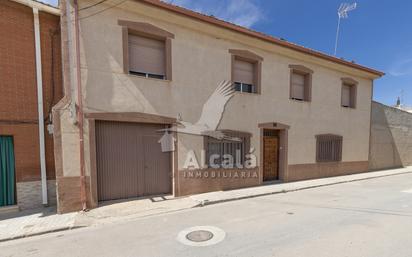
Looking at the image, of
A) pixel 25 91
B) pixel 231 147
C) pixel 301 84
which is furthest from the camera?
pixel 301 84

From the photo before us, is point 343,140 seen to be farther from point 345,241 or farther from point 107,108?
point 107,108

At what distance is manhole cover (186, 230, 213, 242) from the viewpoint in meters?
4.07

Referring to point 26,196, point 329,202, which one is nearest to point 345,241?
point 329,202

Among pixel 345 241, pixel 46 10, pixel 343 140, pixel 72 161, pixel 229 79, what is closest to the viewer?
pixel 345 241

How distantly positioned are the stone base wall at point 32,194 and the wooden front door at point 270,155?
8.15 m

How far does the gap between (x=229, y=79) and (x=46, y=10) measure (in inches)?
246

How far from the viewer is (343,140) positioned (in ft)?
39.1

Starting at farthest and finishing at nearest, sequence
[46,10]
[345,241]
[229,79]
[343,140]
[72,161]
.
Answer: [343,140]
[229,79]
[46,10]
[72,161]
[345,241]

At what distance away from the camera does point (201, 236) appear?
166 inches

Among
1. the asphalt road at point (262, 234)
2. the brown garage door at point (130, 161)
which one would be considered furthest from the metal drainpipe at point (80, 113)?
the asphalt road at point (262, 234)

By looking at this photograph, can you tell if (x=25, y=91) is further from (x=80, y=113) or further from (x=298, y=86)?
(x=298, y=86)

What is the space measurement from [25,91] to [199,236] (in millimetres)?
6427

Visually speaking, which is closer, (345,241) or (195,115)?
(345,241)

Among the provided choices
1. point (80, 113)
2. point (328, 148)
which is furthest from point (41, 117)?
point (328, 148)
